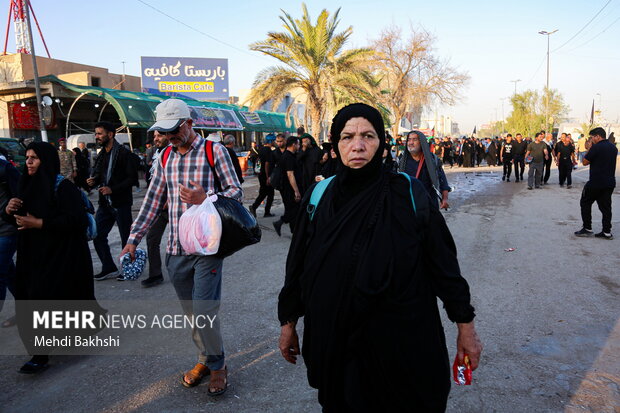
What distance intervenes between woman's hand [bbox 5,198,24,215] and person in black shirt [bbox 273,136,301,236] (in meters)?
4.43

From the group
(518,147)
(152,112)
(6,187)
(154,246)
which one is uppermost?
(152,112)

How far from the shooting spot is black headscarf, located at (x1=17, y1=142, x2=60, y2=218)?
3.53 meters

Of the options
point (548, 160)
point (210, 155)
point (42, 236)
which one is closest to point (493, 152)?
point (548, 160)

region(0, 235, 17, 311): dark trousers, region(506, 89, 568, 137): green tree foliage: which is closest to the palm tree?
region(0, 235, 17, 311): dark trousers

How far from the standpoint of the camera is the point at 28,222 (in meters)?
3.43

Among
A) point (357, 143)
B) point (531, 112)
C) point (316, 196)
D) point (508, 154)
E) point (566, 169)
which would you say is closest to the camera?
point (357, 143)

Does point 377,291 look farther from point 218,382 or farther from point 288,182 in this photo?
point 288,182

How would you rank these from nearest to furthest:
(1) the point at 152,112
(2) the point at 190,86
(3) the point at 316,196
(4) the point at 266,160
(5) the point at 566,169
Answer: (3) the point at 316,196, (4) the point at 266,160, (5) the point at 566,169, (1) the point at 152,112, (2) the point at 190,86

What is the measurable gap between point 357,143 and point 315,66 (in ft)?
54.4

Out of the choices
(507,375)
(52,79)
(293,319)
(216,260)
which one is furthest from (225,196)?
(52,79)

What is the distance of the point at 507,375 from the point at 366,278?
2.08 meters

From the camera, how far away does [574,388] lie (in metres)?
2.98

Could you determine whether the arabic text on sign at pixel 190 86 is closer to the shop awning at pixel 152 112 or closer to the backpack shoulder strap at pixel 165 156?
the shop awning at pixel 152 112

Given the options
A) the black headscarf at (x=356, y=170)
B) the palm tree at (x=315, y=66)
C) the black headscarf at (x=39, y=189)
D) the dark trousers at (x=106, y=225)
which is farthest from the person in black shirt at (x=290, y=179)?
the palm tree at (x=315, y=66)
